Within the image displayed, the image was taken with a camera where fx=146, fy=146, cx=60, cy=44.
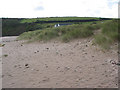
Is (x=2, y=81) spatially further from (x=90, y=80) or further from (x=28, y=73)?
(x=90, y=80)

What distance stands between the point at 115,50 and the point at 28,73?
3.51 metres

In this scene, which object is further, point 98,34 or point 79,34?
point 79,34

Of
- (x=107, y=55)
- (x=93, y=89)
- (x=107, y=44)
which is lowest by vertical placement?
(x=93, y=89)

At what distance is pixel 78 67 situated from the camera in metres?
4.41

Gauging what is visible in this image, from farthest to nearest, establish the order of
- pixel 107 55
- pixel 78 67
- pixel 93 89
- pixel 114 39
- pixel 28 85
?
pixel 114 39
pixel 107 55
pixel 78 67
pixel 28 85
pixel 93 89

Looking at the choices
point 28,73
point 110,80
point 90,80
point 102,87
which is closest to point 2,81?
point 28,73

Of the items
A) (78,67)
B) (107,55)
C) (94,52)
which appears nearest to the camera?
(78,67)

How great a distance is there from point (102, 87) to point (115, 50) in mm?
3089

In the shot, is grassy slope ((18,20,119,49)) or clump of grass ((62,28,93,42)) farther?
clump of grass ((62,28,93,42))

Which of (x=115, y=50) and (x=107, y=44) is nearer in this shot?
(x=115, y=50)

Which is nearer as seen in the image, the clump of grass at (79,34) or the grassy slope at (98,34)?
the grassy slope at (98,34)

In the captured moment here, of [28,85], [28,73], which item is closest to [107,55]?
[28,73]

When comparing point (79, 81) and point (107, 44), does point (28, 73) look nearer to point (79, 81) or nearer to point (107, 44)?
point (79, 81)

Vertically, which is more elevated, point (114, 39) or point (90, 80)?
point (114, 39)
